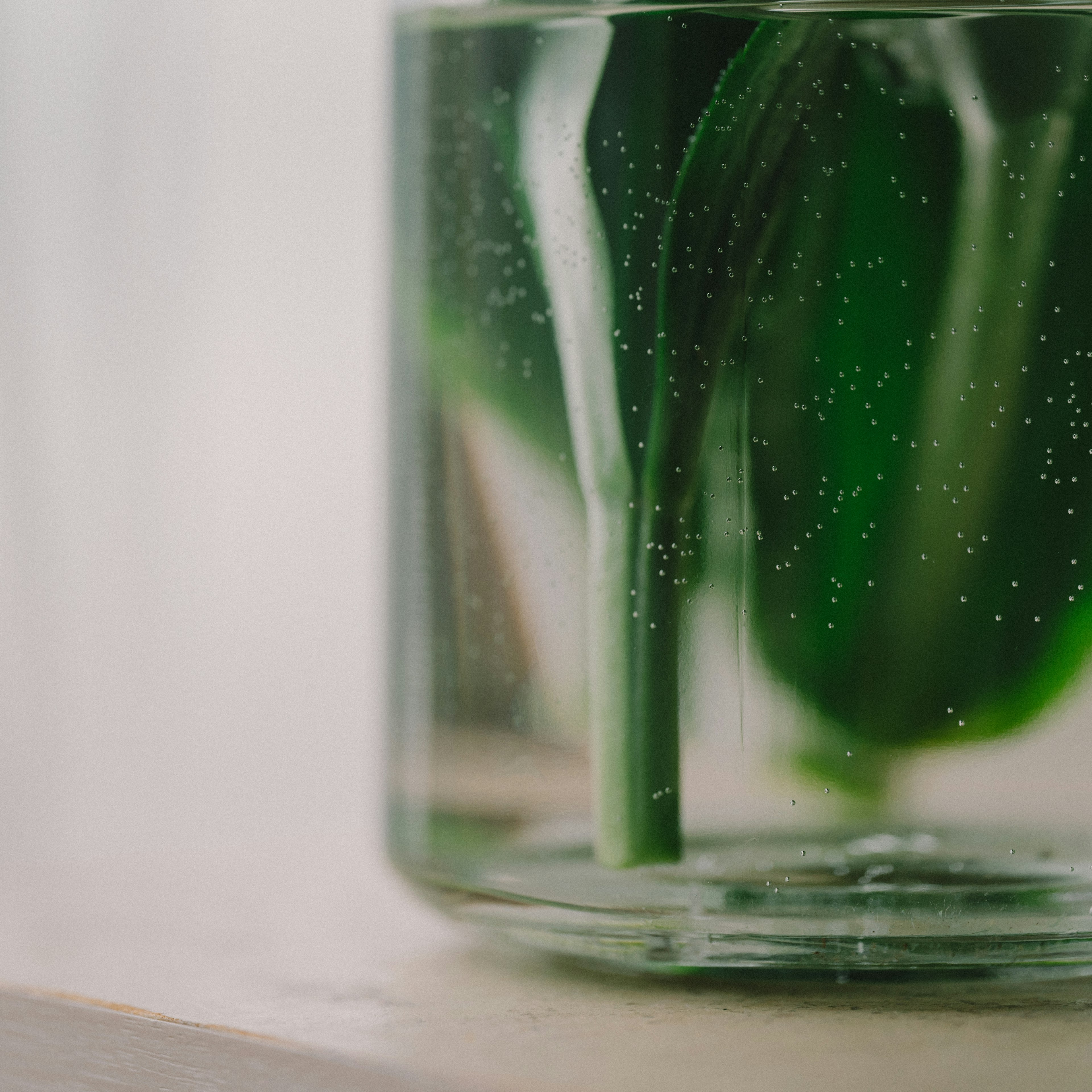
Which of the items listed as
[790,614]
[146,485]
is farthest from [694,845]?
[146,485]

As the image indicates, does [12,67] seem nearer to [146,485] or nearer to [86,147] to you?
[86,147]

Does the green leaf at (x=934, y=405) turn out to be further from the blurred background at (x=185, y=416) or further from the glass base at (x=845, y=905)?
the blurred background at (x=185, y=416)

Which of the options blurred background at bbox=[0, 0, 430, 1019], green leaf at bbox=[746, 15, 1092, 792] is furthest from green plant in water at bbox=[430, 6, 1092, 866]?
blurred background at bbox=[0, 0, 430, 1019]

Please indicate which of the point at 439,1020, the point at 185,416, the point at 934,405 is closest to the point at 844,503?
the point at 934,405

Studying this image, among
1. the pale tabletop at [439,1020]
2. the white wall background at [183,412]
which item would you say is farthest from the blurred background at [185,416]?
the pale tabletop at [439,1020]

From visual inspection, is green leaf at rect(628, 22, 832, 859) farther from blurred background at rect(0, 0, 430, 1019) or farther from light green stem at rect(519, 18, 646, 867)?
blurred background at rect(0, 0, 430, 1019)

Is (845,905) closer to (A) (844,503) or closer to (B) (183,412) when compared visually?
(A) (844,503)
